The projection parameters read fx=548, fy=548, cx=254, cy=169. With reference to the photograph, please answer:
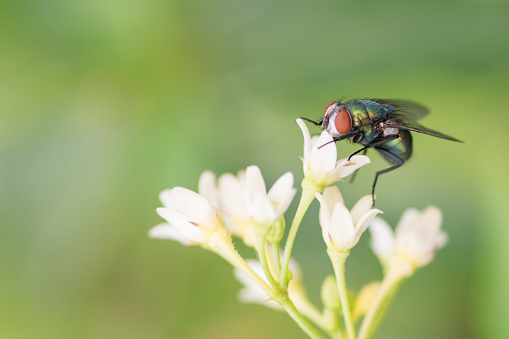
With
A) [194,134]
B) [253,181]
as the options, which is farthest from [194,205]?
[194,134]

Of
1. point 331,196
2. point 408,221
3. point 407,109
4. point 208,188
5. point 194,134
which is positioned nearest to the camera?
point 331,196

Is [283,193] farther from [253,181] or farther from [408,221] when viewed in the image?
[408,221]

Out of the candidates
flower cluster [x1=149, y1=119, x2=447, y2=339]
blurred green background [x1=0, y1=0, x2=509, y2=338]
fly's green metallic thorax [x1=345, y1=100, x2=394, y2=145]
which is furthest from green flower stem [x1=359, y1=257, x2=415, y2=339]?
A: blurred green background [x1=0, y1=0, x2=509, y2=338]

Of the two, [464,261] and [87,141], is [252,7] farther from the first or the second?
[464,261]

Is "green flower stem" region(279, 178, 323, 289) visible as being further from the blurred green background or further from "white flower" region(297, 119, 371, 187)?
→ the blurred green background

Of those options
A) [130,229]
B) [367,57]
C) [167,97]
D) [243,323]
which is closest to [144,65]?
[167,97]

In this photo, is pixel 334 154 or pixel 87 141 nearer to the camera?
pixel 334 154
